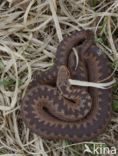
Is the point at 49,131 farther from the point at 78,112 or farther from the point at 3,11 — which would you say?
A: the point at 3,11

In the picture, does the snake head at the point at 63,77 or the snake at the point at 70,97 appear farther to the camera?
the snake head at the point at 63,77

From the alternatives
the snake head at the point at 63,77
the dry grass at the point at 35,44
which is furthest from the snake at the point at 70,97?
the dry grass at the point at 35,44

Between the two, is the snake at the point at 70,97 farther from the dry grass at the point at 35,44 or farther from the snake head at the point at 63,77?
the dry grass at the point at 35,44

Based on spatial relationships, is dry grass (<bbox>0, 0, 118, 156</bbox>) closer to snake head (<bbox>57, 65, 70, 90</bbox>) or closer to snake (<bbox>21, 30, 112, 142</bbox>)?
snake (<bbox>21, 30, 112, 142</bbox>)
